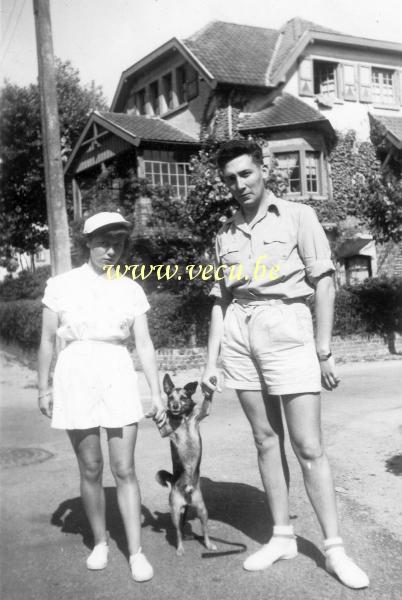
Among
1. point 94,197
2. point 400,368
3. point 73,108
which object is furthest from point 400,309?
point 73,108

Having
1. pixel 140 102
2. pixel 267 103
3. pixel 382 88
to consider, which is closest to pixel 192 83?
pixel 267 103

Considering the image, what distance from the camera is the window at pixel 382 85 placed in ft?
83.0

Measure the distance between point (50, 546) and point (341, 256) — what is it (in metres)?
21.4

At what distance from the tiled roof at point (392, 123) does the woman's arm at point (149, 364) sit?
72.3ft

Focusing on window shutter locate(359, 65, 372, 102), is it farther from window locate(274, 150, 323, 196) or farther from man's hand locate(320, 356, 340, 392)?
man's hand locate(320, 356, 340, 392)

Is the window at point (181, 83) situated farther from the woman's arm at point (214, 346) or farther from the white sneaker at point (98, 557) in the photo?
the white sneaker at point (98, 557)

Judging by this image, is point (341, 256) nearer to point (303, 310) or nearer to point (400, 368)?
point (400, 368)

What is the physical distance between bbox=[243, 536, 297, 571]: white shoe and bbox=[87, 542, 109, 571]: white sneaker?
78cm

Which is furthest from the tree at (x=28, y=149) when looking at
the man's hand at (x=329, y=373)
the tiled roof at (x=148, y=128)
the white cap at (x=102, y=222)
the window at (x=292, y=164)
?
the man's hand at (x=329, y=373)

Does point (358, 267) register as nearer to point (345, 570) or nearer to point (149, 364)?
point (149, 364)

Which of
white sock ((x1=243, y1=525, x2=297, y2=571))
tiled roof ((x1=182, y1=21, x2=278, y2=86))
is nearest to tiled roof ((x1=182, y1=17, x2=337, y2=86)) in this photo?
tiled roof ((x1=182, y1=21, x2=278, y2=86))

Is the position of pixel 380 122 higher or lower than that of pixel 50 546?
higher

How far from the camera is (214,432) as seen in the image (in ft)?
24.4

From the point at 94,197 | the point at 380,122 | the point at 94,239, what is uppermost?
the point at 380,122
